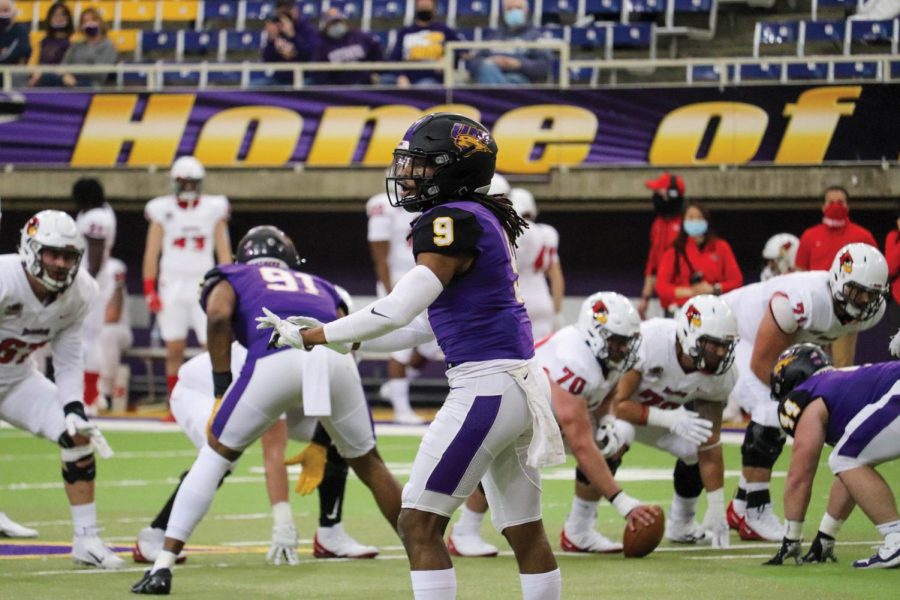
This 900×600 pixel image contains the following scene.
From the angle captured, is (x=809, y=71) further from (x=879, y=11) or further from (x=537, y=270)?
(x=537, y=270)

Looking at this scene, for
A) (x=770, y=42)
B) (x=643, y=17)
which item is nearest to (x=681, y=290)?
(x=770, y=42)

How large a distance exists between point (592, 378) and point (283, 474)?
1.57m

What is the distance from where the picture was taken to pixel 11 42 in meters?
16.5

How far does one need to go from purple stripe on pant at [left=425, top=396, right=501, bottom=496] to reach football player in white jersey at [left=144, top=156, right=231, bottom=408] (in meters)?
9.28

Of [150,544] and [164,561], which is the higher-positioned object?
[164,561]

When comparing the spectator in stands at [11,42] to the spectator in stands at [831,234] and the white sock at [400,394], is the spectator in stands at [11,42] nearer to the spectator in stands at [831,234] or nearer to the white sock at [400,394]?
the white sock at [400,394]

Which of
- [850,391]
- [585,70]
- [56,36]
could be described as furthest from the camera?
[56,36]

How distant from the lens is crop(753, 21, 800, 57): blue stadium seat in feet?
50.8

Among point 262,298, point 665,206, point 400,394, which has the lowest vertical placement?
point 400,394

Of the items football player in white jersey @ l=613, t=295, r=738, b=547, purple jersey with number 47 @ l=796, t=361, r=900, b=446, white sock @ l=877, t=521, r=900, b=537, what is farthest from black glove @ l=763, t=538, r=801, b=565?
football player in white jersey @ l=613, t=295, r=738, b=547

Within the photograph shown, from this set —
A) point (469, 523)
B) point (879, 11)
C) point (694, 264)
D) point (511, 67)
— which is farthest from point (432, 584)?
point (879, 11)

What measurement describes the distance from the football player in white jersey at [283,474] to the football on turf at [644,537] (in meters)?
1.27

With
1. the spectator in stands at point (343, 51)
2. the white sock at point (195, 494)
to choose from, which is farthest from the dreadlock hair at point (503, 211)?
the spectator in stands at point (343, 51)

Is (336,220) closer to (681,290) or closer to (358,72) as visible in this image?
(358,72)
